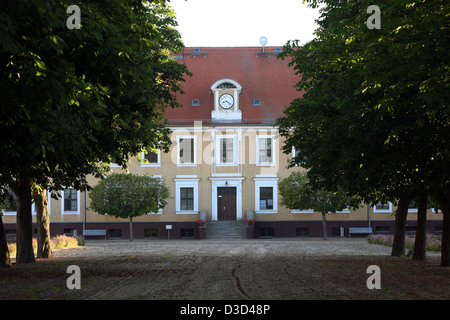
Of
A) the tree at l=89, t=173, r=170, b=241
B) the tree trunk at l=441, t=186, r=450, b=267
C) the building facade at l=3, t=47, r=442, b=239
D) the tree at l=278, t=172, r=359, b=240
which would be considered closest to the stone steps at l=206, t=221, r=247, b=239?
the building facade at l=3, t=47, r=442, b=239

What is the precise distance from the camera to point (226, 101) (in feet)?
166

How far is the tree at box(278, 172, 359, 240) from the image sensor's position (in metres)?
43.6

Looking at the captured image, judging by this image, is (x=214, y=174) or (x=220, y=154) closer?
(x=220, y=154)

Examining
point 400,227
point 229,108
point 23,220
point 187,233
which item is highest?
point 229,108

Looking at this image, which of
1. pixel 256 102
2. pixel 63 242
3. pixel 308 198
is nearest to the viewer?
pixel 63 242

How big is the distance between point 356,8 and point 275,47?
1439 inches

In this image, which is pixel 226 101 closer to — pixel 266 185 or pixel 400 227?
pixel 266 185

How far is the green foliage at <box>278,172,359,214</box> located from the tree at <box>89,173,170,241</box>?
379 inches

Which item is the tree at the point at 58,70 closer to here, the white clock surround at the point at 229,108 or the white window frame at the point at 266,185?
the white clock surround at the point at 229,108

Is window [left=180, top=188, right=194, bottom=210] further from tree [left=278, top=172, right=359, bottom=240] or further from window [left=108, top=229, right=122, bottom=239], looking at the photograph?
tree [left=278, top=172, right=359, bottom=240]

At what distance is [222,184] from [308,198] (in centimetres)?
887

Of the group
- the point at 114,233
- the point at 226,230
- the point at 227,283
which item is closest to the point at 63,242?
the point at 114,233

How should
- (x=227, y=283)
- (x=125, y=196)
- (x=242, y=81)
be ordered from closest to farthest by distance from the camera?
(x=227, y=283)
(x=125, y=196)
(x=242, y=81)

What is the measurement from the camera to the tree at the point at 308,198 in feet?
143
